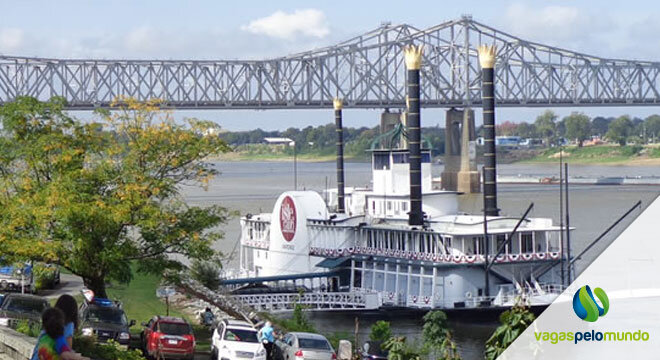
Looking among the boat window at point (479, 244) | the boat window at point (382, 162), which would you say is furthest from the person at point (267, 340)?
the boat window at point (382, 162)

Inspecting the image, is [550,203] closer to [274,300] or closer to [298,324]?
[274,300]

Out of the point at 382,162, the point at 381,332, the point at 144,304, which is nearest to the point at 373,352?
the point at 381,332

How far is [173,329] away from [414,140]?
29899 mm

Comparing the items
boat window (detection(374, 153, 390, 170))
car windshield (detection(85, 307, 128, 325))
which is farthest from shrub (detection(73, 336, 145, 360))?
boat window (detection(374, 153, 390, 170))

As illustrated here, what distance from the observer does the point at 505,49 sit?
155 meters

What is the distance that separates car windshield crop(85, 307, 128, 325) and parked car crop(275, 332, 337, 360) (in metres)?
3.42

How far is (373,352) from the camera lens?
29234mm

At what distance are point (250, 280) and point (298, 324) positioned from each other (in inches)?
486

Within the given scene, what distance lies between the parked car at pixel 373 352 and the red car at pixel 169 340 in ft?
14.5

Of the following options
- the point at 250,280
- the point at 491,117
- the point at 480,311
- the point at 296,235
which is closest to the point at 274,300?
the point at 250,280

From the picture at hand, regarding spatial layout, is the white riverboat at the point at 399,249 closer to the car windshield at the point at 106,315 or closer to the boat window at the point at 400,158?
the boat window at the point at 400,158

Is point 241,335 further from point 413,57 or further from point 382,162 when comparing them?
point 413,57

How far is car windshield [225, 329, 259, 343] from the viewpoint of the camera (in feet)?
84.3

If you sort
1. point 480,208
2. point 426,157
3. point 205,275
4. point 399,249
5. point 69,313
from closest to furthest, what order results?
point 69,313 → point 205,275 → point 399,249 → point 426,157 → point 480,208
